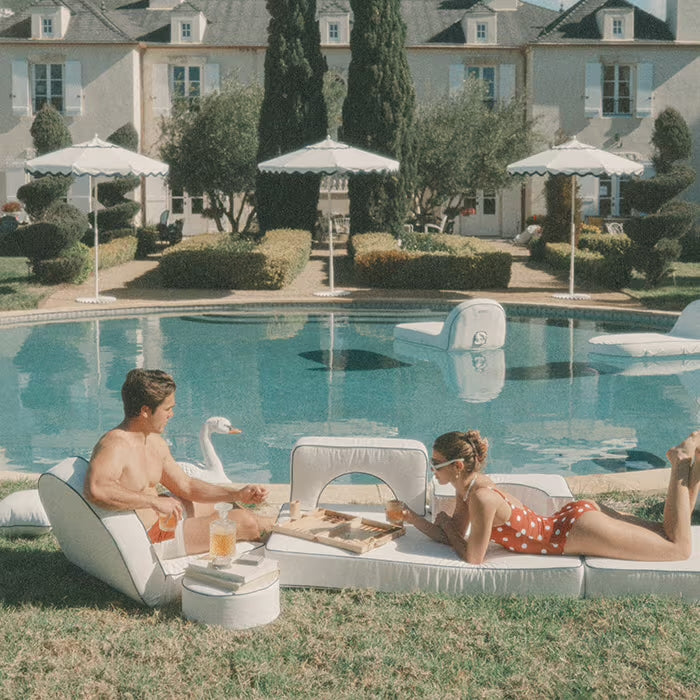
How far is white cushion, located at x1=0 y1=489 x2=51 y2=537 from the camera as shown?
5883mm

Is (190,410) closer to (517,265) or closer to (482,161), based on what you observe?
(517,265)

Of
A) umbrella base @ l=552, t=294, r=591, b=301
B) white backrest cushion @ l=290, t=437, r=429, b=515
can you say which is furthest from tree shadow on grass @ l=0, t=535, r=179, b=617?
umbrella base @ l=552, t=294, r=591, b=301

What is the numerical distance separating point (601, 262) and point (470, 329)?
23.0 feet

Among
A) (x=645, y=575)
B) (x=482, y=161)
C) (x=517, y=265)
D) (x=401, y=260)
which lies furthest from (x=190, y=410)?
(x=482, y=161)

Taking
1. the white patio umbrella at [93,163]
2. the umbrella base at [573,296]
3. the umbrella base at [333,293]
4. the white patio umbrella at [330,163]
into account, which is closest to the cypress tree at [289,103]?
the white patio umbrella at [330,163]

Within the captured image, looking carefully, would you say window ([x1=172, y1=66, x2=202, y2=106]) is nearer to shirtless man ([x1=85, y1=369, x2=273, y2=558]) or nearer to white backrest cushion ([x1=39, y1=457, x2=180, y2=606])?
shirtless man ([x1=85, y1=369, x2=273, y2=558])

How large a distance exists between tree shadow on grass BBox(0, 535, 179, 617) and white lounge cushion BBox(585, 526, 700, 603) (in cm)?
191

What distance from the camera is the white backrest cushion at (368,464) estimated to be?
5.67 meters

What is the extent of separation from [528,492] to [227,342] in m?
9.25

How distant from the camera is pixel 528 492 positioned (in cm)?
584

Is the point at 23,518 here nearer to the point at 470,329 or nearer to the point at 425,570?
the point at 425,570

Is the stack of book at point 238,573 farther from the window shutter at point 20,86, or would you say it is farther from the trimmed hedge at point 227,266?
the window shutter at point 20,86

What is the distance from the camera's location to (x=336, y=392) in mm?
11375

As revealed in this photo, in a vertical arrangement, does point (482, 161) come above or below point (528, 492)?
above
